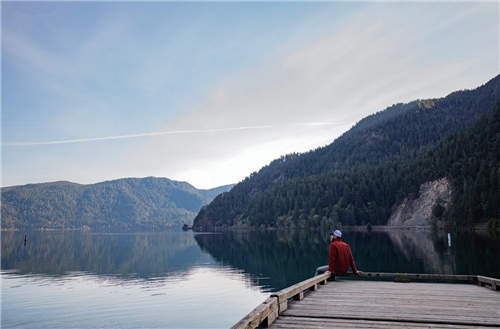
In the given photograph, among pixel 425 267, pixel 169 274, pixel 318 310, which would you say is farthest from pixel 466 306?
pixel 169 274

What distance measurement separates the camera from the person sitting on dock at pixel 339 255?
18.3 m

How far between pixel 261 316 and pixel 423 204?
185m

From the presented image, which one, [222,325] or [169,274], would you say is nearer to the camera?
[222,325]

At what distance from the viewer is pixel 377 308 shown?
1229 cm

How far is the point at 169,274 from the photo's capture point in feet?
189

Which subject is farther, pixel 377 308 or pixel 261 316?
pixel 377 308

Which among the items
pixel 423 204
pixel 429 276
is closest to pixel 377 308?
pixel 429 276

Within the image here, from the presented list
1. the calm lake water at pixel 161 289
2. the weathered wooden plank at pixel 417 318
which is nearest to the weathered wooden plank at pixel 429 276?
the weathered wooden plank at pixel 417 318

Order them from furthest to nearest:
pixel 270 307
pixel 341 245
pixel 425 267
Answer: pixel 425 267 → pixel 341 245 → pixel 270 307

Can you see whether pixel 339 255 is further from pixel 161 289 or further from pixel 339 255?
pixel 161 289

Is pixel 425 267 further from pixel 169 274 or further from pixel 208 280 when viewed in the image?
pixel 169 274

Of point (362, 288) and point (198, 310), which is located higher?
point (362, 288)

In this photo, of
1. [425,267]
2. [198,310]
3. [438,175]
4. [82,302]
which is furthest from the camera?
[438,175]

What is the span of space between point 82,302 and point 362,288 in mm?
29422
